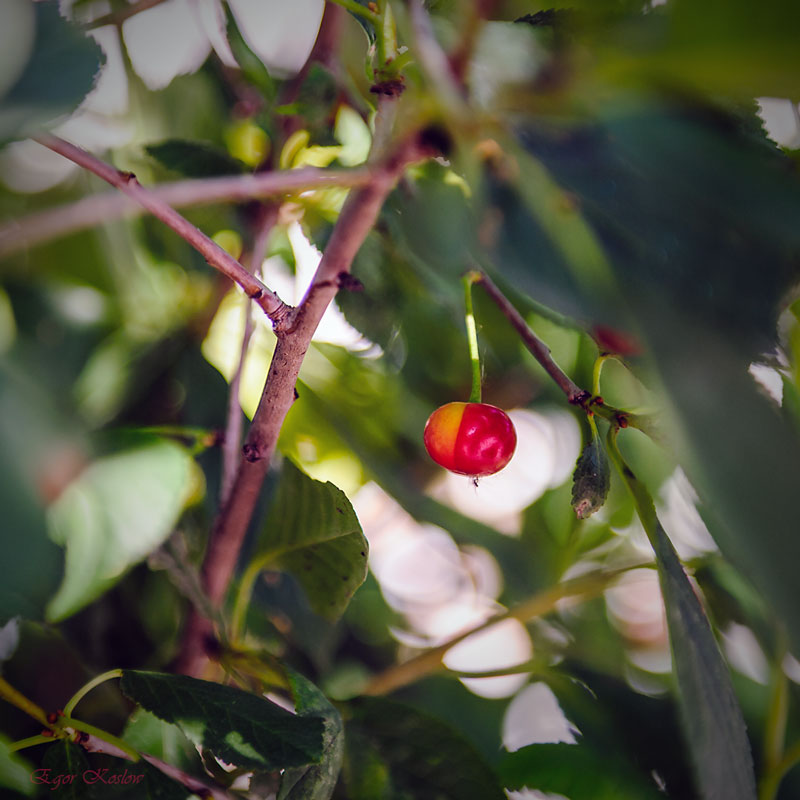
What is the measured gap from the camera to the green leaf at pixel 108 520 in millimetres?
464

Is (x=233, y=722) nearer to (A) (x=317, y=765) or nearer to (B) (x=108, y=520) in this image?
(A) (x=317, y=765)

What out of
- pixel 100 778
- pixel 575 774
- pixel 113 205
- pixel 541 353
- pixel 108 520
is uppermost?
pixel 113 205

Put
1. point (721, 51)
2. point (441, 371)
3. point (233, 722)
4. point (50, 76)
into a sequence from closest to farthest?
point (721, 51) → point (50, 76) → point (233, 722) → point (441, 371)

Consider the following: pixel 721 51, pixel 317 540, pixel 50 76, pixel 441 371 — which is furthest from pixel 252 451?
pixel 441 371

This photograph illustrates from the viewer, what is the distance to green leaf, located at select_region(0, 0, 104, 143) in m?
0.26

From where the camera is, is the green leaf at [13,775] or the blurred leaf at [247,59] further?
the blurred leaf at [247,59]

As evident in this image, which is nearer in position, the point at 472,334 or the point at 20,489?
the point at 20,489

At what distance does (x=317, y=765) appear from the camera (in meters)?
0.40

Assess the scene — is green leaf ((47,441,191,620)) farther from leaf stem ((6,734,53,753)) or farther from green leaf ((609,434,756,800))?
green leaf ((609,434,756,800))

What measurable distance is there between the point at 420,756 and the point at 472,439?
0.24 m

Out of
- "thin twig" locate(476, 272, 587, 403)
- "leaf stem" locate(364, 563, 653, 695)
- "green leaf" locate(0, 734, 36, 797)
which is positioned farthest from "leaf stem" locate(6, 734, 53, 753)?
"thin twig" locate(476, 272, 587, 403)

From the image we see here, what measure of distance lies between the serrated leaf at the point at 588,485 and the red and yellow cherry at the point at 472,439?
0.23ft

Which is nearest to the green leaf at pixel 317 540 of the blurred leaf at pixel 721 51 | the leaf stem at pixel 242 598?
the leaf stem at pixel 242 598

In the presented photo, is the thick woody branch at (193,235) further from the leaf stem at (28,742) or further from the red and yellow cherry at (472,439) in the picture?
the leaf stem at (28,742)
